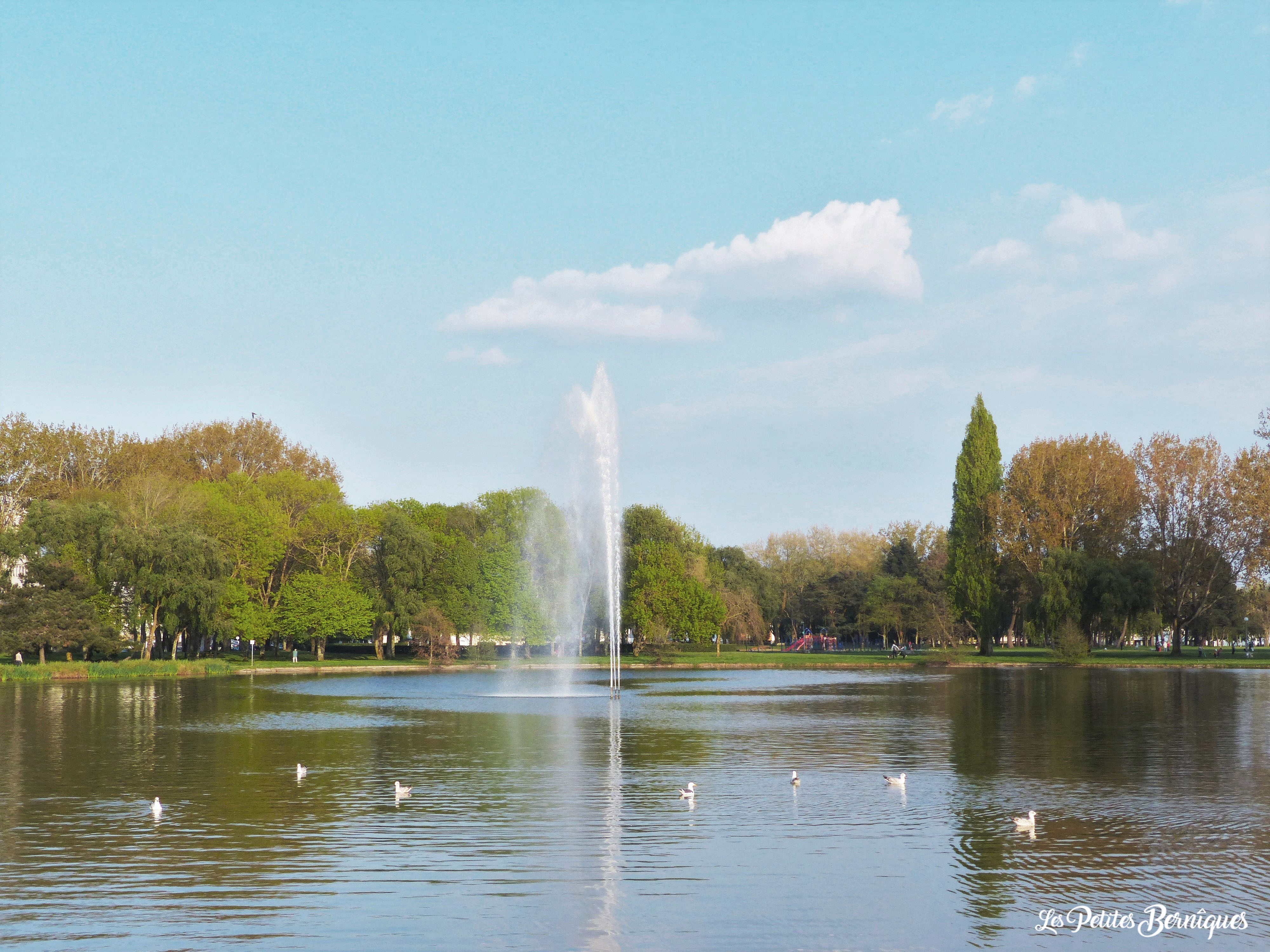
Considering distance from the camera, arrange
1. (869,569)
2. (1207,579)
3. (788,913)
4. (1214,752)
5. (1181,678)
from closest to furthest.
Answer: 1. (788,913)
2. (1214,752)
3. (1181,678)
4. (1207,579)
5. (869,569)

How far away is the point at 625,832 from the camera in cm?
1934

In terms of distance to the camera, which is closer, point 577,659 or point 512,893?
point 512,893

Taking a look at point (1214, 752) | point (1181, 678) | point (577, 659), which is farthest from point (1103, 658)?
point (1214, 752)

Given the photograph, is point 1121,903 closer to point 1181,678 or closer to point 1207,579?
point 1181,678

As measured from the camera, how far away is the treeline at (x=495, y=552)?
7460 cm

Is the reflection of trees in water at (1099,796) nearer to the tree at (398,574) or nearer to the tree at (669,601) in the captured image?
the tree at (669,601)

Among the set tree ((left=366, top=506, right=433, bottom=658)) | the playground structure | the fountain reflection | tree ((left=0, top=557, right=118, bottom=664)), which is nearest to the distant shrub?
the playground structure

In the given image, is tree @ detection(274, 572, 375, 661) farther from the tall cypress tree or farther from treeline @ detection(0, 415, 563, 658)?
the tall cypress tree

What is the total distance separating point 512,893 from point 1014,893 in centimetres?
690

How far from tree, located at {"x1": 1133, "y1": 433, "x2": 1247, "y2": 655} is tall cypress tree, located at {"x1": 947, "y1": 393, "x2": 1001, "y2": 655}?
11980 millimetres

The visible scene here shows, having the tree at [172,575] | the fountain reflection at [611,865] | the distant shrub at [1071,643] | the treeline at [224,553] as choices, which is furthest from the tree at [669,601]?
the fountain reflection at [611,865]

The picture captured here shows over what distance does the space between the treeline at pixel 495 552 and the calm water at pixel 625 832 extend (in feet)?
123

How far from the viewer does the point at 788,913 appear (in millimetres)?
14164

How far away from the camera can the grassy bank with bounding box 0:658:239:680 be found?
211ft
